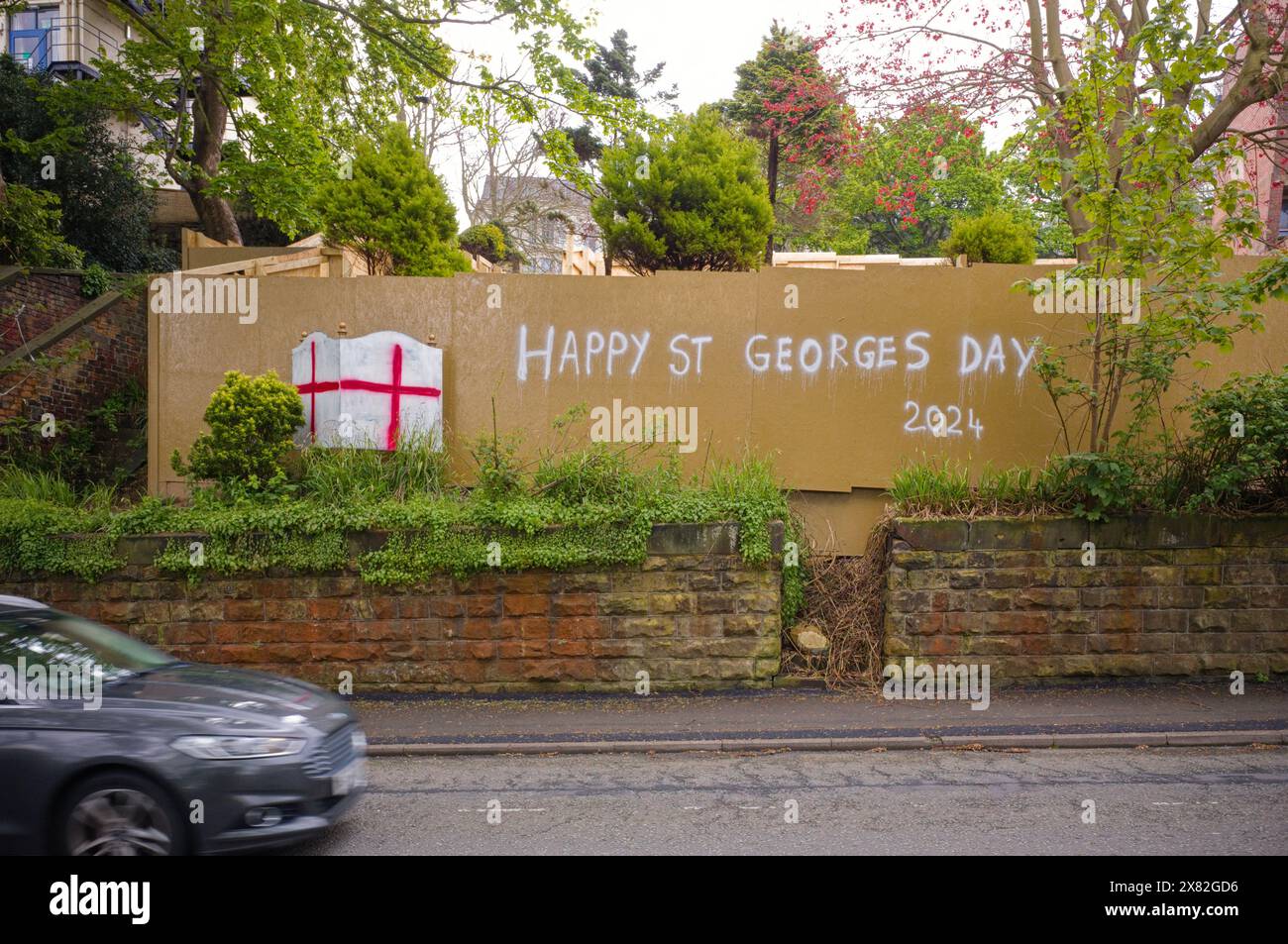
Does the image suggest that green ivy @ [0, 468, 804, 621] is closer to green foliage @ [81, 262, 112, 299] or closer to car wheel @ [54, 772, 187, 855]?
car wheel @ [54, 772, 187, 855]

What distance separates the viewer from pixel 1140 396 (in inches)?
362

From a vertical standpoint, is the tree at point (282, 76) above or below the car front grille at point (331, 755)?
above

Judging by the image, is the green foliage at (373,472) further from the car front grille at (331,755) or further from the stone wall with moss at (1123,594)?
the stone wall with moss at (1123,594)

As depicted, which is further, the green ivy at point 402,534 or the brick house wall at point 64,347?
the brick house wall at point 64,347

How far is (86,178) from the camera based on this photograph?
18.1 m

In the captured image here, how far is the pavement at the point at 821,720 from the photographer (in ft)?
25.3

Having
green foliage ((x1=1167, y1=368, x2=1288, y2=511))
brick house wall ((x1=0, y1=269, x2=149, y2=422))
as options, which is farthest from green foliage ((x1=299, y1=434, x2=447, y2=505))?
green foliage ((x1=1167, y1=368, x2=1288, y2=511))

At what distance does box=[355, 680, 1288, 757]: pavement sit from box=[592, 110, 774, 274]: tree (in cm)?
610

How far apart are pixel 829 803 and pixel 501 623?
154 inches

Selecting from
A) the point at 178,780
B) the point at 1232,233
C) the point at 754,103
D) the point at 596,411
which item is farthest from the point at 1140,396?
the point at 754,103

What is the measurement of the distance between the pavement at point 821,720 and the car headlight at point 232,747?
2.62 meters

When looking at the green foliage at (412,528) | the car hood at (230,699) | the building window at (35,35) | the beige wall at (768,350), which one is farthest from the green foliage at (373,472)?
the building window at (35,35)

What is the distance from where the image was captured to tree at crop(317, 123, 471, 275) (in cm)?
1284
